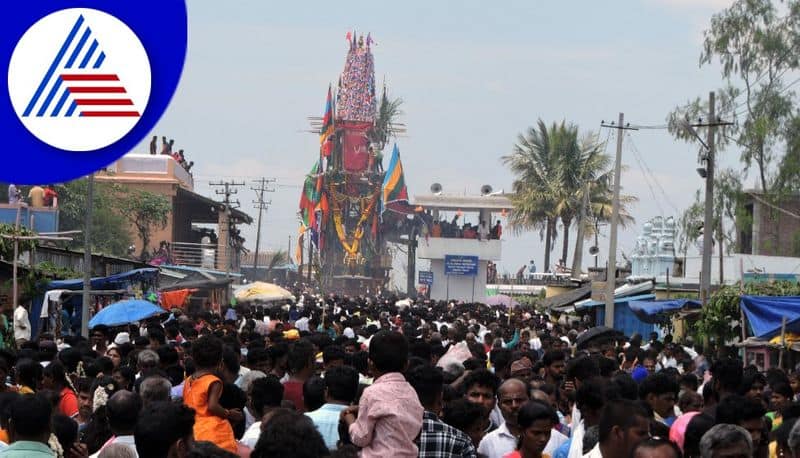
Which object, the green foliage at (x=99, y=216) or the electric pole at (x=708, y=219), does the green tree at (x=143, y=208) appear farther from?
the electric pole at (x=708, y=219)

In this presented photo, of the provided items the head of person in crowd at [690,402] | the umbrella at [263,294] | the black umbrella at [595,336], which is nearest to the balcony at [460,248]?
the umbrella at [263,294]

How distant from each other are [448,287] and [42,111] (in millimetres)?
74466

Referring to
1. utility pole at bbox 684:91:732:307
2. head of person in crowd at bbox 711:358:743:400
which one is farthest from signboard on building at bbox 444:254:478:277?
head of person in crowd at bbox 711:358:743:400

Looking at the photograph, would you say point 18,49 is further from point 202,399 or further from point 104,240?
point 104,240

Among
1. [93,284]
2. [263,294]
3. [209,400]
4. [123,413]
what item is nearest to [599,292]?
[263,294]

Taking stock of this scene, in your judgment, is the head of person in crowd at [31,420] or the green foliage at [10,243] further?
the green foliage at [10,243]

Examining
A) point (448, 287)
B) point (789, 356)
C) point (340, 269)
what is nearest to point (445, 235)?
point (448, 287)

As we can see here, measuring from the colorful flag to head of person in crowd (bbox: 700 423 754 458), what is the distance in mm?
86321

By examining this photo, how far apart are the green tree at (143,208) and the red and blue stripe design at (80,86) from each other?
1993 inches

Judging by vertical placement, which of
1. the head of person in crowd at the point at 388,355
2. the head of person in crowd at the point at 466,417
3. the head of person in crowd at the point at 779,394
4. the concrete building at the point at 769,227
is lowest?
the head of person in crowd at the point at 779,394

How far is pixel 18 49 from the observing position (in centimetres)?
525

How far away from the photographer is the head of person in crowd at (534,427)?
280 inches

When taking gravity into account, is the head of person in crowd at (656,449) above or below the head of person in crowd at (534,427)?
above

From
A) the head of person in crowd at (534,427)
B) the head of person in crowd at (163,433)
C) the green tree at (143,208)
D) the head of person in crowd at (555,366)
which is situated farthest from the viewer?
the green tree at (143,208)
